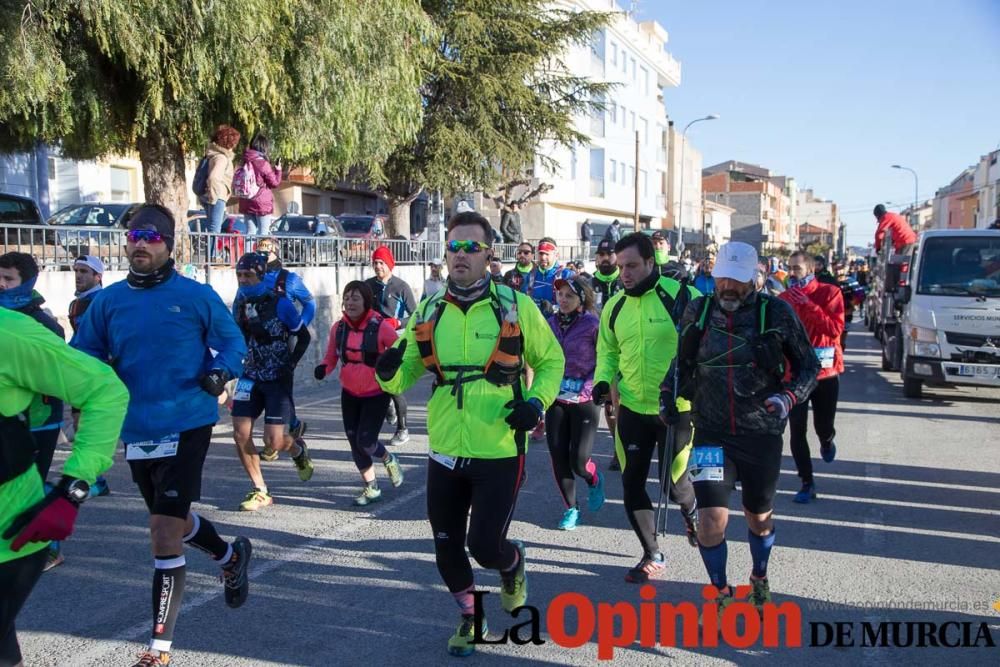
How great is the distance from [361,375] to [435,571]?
1.98 meters

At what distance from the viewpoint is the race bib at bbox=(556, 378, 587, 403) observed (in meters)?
6.40

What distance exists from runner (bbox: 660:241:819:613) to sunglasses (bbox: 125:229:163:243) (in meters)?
2.62

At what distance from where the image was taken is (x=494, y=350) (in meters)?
4.15

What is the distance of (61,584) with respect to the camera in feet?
17.4

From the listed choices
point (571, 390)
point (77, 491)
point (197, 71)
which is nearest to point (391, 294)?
point (571, 390)

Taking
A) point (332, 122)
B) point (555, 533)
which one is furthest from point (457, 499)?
point (332, 122)

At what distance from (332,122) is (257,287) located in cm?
828

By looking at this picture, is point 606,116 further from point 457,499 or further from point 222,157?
point 457,499

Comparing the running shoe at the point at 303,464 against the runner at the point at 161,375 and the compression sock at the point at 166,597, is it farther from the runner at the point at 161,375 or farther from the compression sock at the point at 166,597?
the compression sock at the point at 166,597

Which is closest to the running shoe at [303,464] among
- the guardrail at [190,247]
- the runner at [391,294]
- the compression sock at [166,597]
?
the runner at [391,294]

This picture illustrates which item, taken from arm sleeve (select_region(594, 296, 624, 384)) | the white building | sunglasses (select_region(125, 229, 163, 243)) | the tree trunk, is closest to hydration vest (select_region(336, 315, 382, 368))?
arm sleeve (select_region(594, 296, 624, 384))

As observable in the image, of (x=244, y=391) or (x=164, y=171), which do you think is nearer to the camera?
(x=244, y=391)

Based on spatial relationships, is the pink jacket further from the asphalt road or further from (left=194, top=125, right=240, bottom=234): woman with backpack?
the asphalt road

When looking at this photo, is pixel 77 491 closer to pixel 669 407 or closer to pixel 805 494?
pixel 669 407
